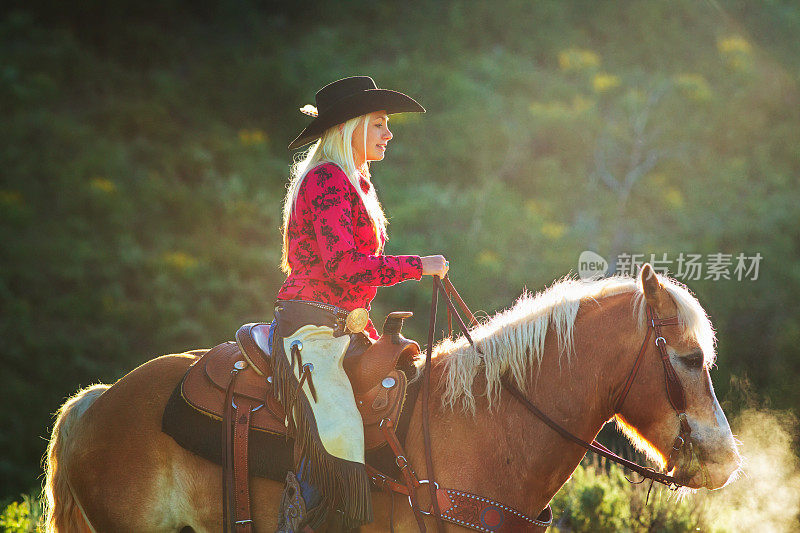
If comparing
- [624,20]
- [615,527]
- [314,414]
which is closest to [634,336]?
[314,414]

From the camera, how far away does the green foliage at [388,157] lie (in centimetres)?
1370

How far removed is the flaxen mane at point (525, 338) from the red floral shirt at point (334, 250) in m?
0.42

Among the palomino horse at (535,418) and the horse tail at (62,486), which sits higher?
the palomino horse at (535,418)

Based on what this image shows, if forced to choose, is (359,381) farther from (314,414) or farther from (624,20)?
(624,20)

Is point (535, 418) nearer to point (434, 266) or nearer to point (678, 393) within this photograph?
point (678, 393)

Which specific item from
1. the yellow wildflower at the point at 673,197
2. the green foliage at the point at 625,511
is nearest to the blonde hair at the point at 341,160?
the green foliage at the point at 625,511

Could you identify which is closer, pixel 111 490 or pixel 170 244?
pixel 111 490

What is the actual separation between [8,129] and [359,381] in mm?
16234

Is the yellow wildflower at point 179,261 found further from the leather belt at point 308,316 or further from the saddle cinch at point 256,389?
the leather belt at point 308,316

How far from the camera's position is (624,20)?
816 inches

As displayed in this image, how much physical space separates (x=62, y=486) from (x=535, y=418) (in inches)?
89.0

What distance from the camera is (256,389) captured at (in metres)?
2.90

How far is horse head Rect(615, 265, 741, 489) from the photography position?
2459 mm

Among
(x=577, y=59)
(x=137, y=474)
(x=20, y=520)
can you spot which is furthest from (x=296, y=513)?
(x=577, y=59)
